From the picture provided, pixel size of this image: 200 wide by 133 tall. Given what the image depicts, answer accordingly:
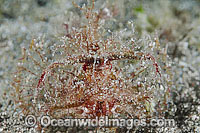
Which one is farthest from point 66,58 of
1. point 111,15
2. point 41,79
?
point 111,15

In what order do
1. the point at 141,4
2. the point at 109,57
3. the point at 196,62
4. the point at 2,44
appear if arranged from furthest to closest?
the point at 141,4 < the point at 2,44 < the point at 196,62 < the point at 109,57

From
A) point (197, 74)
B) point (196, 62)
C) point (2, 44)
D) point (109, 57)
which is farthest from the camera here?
point (2, 44)

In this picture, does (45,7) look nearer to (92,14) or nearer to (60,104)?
(92,14)

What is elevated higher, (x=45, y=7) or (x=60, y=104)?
(x=45, y=7)

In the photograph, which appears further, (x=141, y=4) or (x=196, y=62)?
(x=141, y=4)

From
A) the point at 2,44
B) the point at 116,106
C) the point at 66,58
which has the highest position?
the point at 2,44

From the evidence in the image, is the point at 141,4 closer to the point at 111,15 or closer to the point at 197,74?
the point at 111,15

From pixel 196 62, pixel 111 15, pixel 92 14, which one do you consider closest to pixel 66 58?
pixel 92 14
